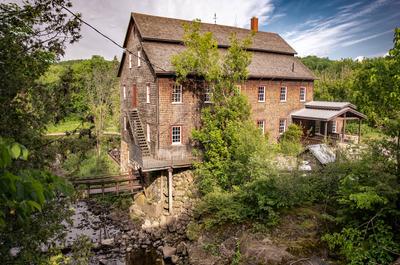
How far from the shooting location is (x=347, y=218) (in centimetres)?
915

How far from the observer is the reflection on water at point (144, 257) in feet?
44.7

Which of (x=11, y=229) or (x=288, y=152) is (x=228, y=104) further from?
(x=11, y=229)

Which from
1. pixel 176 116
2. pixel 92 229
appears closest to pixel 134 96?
pixel 176 116

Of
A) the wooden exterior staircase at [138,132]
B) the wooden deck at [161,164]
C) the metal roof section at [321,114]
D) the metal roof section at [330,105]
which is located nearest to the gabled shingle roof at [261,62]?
the metal roof section at [330,105]

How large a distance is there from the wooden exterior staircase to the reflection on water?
6309mm

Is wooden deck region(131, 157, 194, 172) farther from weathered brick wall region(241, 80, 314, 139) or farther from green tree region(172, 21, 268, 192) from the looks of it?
weathered brick wall region(241, 80, 314, 139)

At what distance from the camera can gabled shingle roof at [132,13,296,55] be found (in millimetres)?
19125

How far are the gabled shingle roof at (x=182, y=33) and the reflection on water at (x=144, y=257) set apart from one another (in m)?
13.0

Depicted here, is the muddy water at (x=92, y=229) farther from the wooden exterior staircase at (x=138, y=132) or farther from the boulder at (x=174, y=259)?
the wooden exterior staircase at (x=138, y=132)

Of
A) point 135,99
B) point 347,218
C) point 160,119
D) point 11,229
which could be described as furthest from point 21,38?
point 135,99

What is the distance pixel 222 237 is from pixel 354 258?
6.23 meters

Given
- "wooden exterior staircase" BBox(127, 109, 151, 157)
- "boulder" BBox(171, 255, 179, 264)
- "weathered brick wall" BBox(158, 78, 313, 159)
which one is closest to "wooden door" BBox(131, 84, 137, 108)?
"wooden exterior staircase" BBox(127, 109, 151, 157)

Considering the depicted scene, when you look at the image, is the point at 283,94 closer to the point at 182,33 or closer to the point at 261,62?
the point at 261,62

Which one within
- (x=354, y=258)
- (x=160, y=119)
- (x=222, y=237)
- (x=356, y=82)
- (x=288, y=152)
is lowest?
(x=222, y=237)
